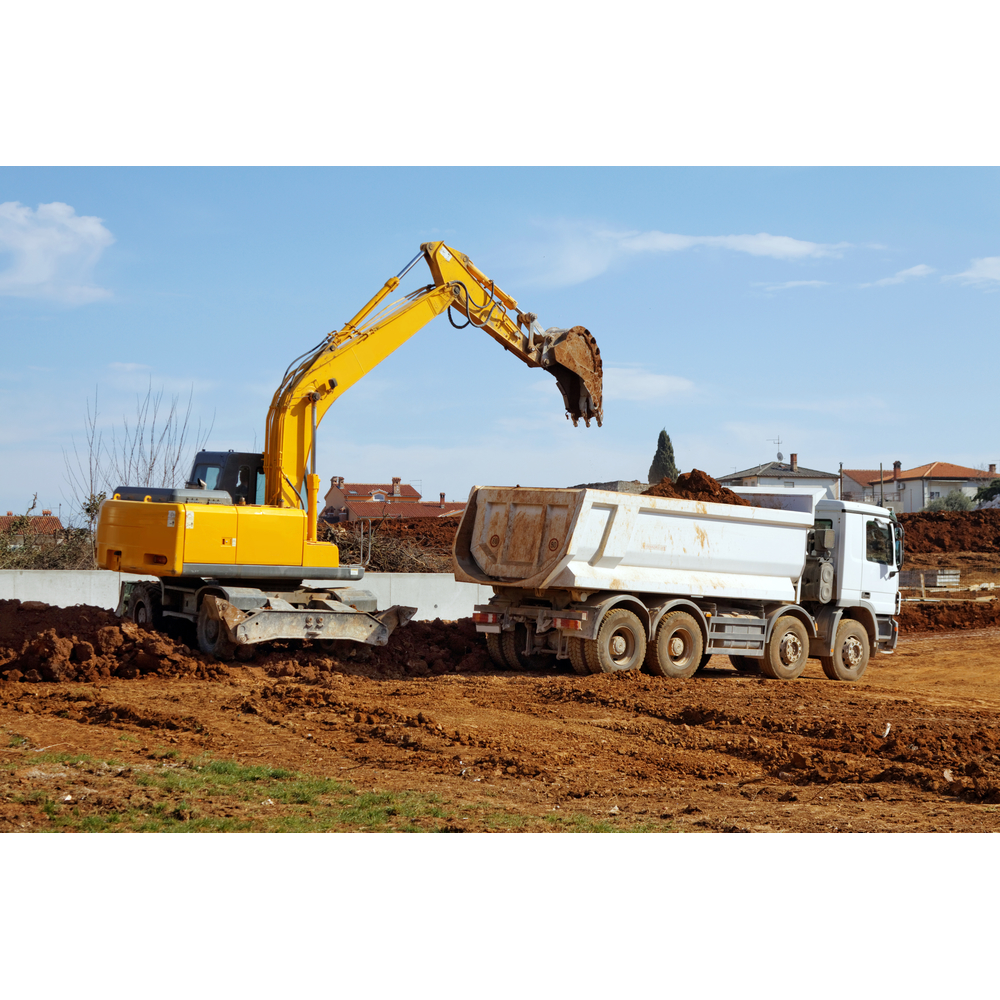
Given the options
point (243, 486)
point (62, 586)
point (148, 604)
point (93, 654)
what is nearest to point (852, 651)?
point (243, 486)

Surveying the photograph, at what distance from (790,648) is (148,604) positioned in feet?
31.9

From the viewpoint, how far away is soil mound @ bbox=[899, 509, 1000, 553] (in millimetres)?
47312

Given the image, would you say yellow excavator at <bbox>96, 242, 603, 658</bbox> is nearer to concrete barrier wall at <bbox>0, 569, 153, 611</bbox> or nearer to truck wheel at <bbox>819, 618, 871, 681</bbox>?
concrete barrier wall at <bbox>0, 569, 153, 611</bbox>

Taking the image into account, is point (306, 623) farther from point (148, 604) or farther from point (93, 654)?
point (148, 604)

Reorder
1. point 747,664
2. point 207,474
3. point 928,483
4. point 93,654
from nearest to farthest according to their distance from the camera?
point 93,654
point 207,474
point 747,664
point 928,483

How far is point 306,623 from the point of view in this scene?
13875 millimetres

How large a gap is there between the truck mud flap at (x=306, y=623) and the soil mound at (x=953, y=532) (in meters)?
37.6

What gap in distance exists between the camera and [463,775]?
335 inches

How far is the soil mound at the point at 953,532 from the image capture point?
A: 47.3m

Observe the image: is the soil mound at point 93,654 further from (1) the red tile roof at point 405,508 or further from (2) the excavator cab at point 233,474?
(1) the red tile roof at point 405,508

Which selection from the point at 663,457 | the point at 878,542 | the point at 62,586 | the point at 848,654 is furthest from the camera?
the point at 663,457
